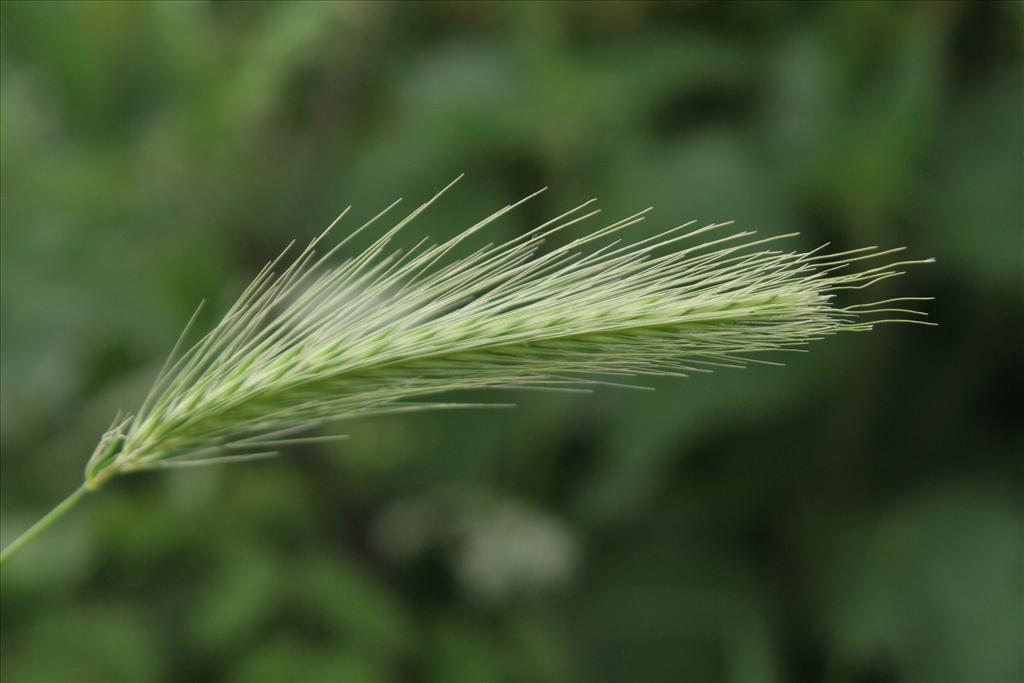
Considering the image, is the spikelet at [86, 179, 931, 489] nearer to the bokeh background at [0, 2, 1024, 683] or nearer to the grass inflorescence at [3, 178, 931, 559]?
the grass inflorescence at [3, 178, 931, 559]

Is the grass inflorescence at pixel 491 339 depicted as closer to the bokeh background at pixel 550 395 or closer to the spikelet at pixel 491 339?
the spikelet at pixel 491 339

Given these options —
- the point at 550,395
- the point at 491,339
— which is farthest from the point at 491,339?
the point at 550,395

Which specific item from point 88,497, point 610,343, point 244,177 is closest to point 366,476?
point 88,497

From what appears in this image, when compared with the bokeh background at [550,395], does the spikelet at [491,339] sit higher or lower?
lower

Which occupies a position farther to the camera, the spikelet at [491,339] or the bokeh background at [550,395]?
the bokeh background at [550,395]

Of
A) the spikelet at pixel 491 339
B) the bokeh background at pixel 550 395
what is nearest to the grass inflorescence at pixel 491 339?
the spikelet at pixel 491 339

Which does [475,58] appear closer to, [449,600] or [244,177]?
[244,177]

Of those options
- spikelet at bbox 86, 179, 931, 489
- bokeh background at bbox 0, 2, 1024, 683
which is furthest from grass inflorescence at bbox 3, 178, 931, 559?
bokeh background at bbox 0, 2, 1024, 683

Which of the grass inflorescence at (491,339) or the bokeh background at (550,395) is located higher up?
the bokeh background at (550,395)

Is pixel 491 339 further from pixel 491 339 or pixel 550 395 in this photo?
pixel 550 395
